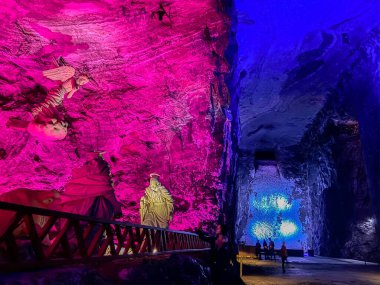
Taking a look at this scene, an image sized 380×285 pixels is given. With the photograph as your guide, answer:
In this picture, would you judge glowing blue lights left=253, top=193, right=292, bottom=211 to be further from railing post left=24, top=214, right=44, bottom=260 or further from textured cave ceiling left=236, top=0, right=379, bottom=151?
railing post left=24, top=214, right=44, bottom=260

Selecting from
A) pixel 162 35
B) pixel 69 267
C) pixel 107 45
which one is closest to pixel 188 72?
pixel 162 35

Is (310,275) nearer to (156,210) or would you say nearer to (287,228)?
(156,210)

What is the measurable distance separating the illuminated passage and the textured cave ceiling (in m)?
7.20

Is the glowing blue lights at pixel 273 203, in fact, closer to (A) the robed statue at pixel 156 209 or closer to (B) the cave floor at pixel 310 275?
(B) the cave floor at pixel 310 275

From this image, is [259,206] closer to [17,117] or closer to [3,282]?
[17,117]

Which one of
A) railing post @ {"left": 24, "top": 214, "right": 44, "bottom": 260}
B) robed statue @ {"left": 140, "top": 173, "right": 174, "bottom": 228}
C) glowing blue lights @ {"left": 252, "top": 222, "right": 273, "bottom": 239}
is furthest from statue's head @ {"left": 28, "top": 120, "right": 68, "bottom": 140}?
glowing blue lights @ {"left": 252, "top": 222, "right": 273, "bottom": 239}

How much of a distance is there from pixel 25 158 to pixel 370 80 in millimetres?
14176

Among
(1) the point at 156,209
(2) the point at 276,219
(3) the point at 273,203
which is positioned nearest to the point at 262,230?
(2) the point at 276,219

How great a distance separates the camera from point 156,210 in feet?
28.2

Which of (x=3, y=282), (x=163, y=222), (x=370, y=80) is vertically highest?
(x=370, y=80)

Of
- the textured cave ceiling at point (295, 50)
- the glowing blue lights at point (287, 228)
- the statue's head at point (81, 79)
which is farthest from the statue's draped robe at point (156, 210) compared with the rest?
the glowing blue lights at point (287, 228)

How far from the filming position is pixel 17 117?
10.1 meters

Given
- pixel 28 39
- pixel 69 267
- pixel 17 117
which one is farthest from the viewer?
pixel 17 117

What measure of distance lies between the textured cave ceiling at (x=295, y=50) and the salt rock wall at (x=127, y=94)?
329 cm
